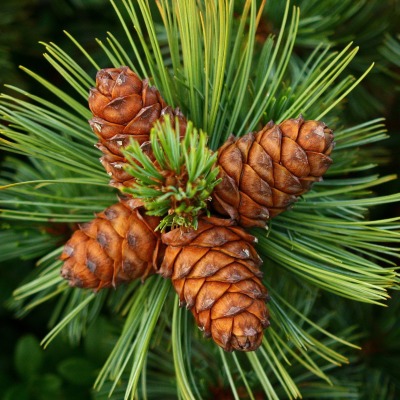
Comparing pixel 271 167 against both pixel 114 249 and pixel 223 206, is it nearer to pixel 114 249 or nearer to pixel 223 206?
pixel 223 206

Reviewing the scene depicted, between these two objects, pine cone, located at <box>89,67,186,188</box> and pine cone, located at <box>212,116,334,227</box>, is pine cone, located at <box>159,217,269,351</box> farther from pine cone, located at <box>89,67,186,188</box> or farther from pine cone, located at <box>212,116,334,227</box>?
pine cone, located at <box>89,67,186,188</box>

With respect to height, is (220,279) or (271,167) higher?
(271,167)

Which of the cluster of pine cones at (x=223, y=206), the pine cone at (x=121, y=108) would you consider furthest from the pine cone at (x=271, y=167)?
the pine cone at (x=121, y=108)

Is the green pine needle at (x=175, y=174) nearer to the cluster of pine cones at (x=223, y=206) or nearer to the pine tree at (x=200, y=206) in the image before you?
the cluster of pine cones at (x=223, y=206)

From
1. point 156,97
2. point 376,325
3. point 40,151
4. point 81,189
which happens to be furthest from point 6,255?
point 376,325

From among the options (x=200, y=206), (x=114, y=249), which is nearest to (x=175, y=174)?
(x=200, y=206)
